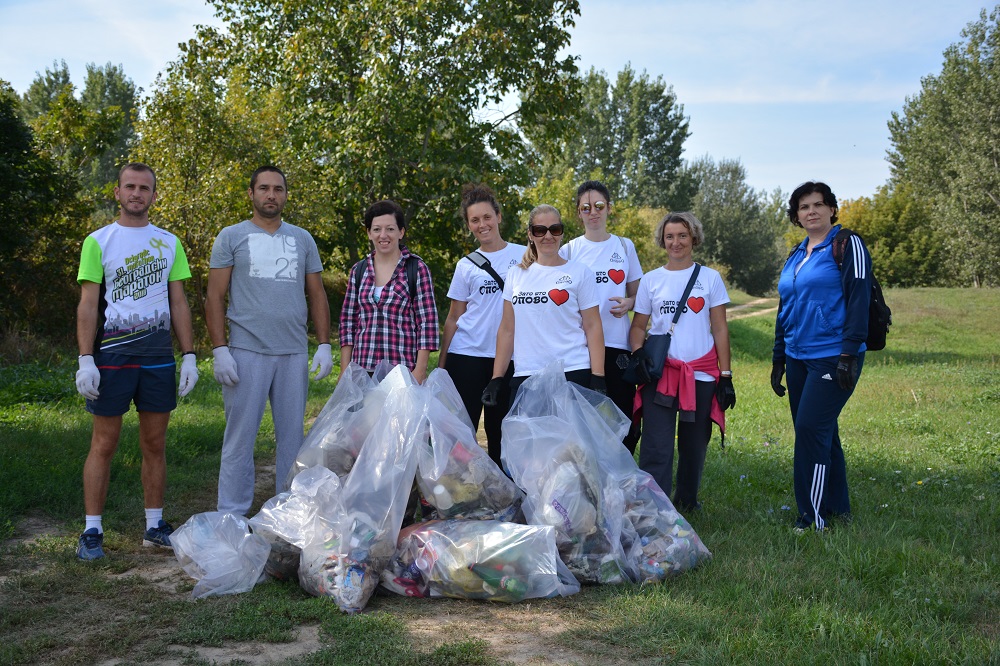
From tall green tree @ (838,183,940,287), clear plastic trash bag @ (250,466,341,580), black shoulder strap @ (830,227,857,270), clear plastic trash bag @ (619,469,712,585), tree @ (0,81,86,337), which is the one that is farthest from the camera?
tall green tree @ (838,183,940,287)

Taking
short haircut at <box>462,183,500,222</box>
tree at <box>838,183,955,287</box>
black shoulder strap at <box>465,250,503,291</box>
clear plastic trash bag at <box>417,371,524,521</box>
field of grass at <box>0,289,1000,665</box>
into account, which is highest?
tree at <box>838,183,955,287</box>

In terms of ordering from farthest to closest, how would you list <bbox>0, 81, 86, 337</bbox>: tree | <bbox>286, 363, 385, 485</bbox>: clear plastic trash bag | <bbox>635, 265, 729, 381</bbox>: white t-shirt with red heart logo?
<bbox>0, 81, 86, 337</bbox>: tree
<bbox>635, 265, 729, 381</bbox>: white t-shirt with red heart logo
<bbox>286, 363, 385, 485</bbox>: clear plastic trash bag

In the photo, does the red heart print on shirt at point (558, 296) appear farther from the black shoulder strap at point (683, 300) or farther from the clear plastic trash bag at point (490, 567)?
the clear plastic trash bag at point (490, 567)

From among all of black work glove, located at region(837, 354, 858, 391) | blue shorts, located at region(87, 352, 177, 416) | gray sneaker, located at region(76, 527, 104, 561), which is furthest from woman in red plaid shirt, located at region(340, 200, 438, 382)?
black work glove, located at region(837, 354, 858, 391)

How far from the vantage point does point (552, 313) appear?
4273 millimetres

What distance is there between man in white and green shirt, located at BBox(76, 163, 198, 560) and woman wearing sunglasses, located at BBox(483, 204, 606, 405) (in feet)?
5.76

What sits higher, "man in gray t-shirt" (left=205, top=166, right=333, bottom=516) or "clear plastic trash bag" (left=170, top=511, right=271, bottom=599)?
"man in gray t-shirt" (left=205, top=166, right=333, bottom=516)

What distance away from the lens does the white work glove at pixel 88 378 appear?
403 cm

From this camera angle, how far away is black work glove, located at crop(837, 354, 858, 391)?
13.5 ft

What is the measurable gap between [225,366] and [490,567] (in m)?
1.83

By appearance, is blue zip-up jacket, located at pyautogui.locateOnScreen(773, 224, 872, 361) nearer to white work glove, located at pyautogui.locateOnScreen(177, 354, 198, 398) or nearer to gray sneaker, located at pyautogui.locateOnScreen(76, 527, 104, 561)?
white work glove, located at pyautogui.locateOnScreen(177, 354, 198, 398)

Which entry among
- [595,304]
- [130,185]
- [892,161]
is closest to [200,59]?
[130,185]

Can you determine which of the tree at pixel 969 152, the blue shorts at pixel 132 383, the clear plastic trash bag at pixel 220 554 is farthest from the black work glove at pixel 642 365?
the tree at pixel 969 152

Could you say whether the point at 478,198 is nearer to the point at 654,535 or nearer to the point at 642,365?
the point at 642,365
